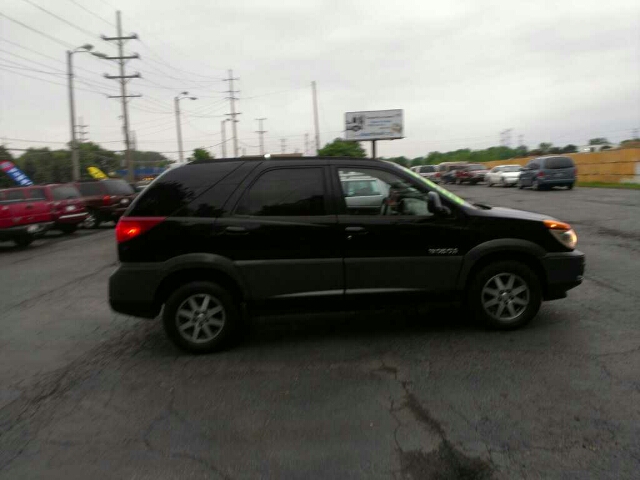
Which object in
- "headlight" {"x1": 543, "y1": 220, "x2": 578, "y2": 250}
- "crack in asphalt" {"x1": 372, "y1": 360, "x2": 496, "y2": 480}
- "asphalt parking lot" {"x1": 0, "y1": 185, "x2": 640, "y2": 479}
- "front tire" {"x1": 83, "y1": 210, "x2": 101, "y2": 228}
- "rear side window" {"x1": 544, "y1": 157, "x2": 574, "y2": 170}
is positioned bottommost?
"crack in asphalt" {"x1": 372, "y1": 360, "x2": 496, "y2": 480}

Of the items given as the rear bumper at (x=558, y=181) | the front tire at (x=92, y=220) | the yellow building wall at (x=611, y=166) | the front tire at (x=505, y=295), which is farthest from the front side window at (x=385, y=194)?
the yellow building wall at (x=611, y=166)

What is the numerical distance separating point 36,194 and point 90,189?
4188 mm

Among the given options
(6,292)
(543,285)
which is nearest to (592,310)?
(543,285)

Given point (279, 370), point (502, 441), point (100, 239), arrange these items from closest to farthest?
point (502, 441), point (279, 370), point (100, 239)

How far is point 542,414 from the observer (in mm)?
3832

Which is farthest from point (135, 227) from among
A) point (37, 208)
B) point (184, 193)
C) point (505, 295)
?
point (37, 208)

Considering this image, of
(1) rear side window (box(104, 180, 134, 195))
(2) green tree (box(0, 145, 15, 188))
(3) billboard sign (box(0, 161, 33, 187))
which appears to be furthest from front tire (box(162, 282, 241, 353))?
(2) green tree (box(0, 145, 15, 188))

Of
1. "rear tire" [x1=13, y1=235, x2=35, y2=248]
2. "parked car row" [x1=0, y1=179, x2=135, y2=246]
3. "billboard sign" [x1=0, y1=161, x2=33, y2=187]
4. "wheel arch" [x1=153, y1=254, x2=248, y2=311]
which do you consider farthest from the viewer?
"billboard sign" [x1=0, y1=161, x2=33, y2=187]

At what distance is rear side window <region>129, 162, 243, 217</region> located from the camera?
5.35 metres

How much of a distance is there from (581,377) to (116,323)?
5.01 meters

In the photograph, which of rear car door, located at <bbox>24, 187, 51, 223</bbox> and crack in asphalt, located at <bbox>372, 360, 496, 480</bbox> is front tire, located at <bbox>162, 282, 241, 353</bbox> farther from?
rear car door, located at <bbox>24, 187, 51, 223</bbox>

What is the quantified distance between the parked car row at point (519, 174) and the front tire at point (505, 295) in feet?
46.6

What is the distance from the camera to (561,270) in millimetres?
5602

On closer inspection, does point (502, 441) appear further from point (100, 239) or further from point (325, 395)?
point (100, 239)
